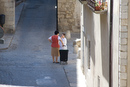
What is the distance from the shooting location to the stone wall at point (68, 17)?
25.8 m

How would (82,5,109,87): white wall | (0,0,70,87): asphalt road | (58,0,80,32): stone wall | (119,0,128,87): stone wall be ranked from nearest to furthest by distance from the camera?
(119,0,128,87): stone wall → (82,5,109,87): white wall → (0,0,70,87): asphalt road → (58,0,80,32): stone wall

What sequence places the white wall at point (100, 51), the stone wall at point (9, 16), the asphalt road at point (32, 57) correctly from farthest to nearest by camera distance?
the stone wall at point (9, 16) < the asphalt road at point (32, 57) < the white wall at point (100, 51)

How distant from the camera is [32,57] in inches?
738

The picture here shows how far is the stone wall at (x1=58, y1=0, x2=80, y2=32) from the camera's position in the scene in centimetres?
2578

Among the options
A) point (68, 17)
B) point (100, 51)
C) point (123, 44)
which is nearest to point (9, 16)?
point (68, 17)

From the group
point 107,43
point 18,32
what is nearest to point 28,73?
point 107,43

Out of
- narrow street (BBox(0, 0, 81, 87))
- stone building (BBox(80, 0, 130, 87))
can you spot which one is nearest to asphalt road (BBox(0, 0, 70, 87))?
narrow street (BBox(0, 0, 81, 87))

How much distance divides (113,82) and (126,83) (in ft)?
2.13

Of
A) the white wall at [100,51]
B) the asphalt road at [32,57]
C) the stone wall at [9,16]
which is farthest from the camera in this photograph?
the stone wall at [9,16]

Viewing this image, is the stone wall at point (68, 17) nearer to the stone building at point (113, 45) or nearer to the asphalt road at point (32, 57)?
the asphalt road at point (32, 57)

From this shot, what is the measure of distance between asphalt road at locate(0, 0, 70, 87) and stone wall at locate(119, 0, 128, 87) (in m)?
6.12

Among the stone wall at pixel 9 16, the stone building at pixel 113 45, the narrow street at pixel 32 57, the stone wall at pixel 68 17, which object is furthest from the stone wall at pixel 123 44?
the stone wall at pixel 68 17

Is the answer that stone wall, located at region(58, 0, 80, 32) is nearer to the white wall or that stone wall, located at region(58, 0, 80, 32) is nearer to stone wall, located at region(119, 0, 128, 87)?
the white wall

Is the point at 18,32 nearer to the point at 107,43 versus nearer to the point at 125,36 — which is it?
the point at 107,43
